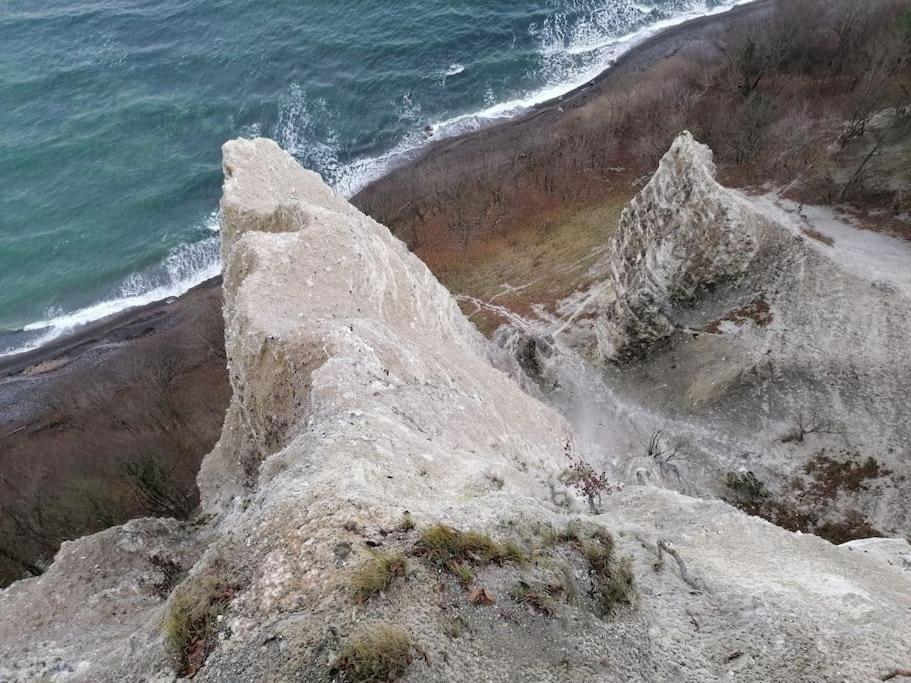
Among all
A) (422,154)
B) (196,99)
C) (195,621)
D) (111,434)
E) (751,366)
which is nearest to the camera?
(195,621)

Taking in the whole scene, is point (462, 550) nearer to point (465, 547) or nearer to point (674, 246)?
point (465, 547)

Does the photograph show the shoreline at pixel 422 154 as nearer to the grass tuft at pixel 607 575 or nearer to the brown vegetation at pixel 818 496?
the brown vegetation at pixel 818 496

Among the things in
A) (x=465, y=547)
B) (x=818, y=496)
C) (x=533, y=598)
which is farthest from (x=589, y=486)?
(x=818, y=496)

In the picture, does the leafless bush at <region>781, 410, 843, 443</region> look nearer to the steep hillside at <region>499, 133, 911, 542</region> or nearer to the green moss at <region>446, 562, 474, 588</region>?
the steep hillside at <region>499, 133, 911, 542</region>

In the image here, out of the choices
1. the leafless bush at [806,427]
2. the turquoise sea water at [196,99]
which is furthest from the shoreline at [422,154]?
the leafless bush at [806,427]

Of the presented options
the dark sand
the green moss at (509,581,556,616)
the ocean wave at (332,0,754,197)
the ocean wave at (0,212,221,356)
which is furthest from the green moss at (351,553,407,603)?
the ocean wave at (332,0,754,197)

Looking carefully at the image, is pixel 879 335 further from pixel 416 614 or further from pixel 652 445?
pixel 416 614
